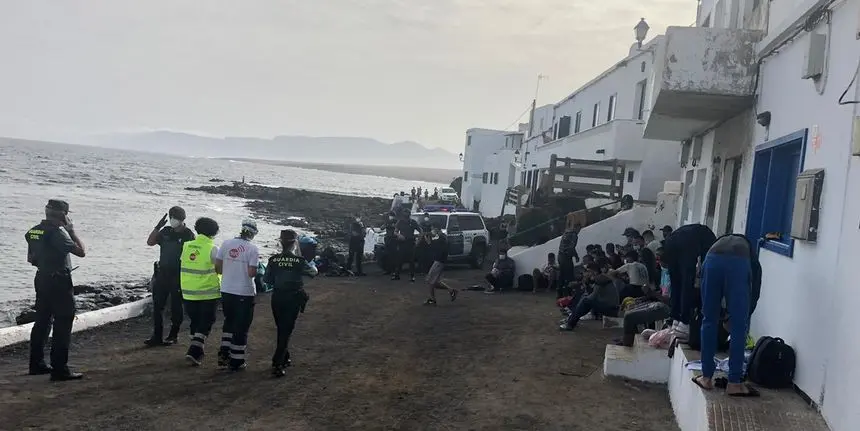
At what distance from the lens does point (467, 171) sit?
5059 cm

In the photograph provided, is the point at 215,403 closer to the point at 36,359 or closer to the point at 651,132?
the point at 36,359

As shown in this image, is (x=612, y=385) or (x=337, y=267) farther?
(x=337, y=267)

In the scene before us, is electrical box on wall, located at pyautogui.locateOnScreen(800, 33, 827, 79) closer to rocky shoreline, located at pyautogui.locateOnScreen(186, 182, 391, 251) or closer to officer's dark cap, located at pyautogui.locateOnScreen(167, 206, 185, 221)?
officer's dark cap, located at pyautogui.locateOnScreen(167, 206, 185, 221)

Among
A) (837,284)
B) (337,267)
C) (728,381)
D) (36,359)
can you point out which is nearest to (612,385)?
(728,381)

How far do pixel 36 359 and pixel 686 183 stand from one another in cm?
1190

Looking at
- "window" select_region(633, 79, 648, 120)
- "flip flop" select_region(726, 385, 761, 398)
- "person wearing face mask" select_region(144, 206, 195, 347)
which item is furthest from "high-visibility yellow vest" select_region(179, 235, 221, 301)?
"window" select_region(633, 79, 648, 120)

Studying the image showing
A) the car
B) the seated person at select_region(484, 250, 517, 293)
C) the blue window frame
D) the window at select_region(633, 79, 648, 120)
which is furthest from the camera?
the car

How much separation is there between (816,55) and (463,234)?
589 inches

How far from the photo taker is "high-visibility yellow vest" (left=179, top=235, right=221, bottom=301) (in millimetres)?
8305

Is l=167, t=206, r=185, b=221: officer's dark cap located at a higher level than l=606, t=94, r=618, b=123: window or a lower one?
lower

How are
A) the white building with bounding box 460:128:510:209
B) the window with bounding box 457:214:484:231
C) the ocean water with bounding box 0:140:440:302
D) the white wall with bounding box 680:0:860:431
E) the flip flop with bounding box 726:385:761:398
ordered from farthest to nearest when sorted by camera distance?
the white building with bounding box 460:128:510:209 < the ocean water with bounding box 0:140:440:302 < the window with bounding box 457:214:484:231 < the flip flop with bounding box 726:385:761:398 < the white wall with bounding box 680:0:860:431

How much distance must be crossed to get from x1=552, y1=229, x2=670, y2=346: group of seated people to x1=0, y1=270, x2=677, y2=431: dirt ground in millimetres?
427

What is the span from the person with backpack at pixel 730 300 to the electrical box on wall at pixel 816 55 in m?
1.70

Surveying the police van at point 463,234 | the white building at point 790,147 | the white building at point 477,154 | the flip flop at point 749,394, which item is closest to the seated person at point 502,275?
the police van at point 463,234
